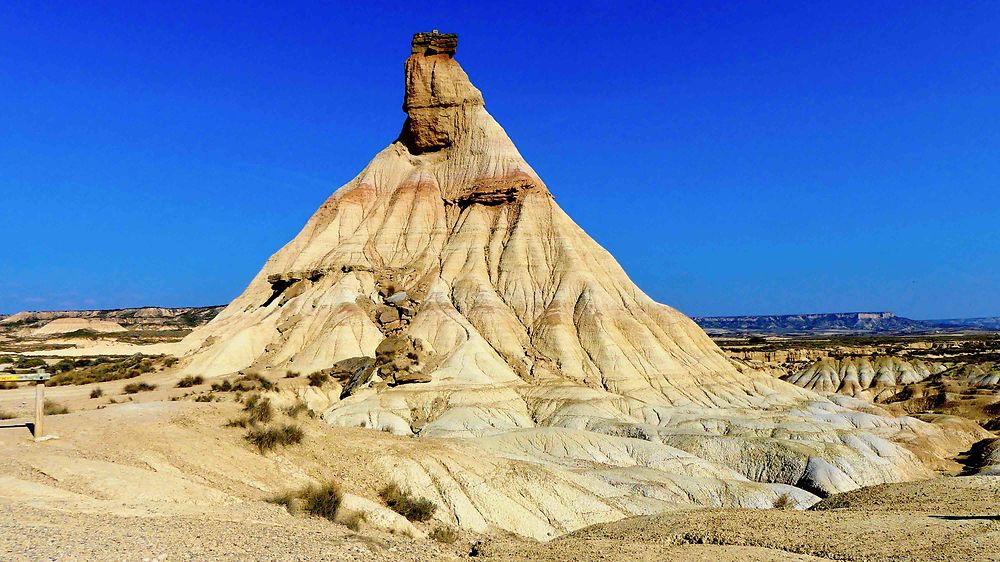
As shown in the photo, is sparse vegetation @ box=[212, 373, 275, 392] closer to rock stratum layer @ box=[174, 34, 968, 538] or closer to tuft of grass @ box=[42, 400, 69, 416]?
rock stratum layer @ box=[174, 34, 968, 538]

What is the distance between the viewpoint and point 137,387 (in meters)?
35.8

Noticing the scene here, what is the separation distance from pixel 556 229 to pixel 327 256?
21.8m

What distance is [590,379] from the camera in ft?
157

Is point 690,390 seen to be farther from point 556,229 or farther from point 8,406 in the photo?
point 8,406

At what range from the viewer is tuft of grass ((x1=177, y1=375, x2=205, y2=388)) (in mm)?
37438

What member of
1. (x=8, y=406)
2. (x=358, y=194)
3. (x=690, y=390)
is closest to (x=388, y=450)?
(x=8, y=406)

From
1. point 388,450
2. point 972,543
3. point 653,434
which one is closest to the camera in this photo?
point 972,543

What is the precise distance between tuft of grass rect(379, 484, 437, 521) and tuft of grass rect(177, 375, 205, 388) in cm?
2239

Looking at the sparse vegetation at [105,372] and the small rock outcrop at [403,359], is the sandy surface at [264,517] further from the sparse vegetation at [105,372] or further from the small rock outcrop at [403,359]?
the small rock outcrop at [403,359]

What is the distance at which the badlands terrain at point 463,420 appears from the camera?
14.6m

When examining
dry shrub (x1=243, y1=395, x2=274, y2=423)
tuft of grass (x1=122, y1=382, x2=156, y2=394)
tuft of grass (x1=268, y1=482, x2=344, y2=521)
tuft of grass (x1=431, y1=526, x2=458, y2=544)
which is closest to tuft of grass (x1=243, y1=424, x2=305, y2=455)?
dry shrub (x1=243, y1=395, x2=274, y2=423)

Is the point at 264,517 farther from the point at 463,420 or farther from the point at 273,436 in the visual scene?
the point at 463,420

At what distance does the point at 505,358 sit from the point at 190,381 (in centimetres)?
2208

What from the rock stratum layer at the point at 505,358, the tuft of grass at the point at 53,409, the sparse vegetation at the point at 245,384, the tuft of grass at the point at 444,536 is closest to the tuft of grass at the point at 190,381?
the sparse vegetation at the point at 245,384
